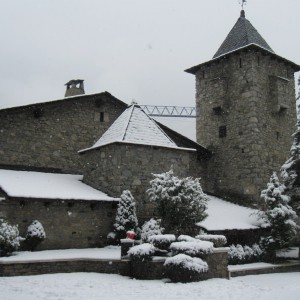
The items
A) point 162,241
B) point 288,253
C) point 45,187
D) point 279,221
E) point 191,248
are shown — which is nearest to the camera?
point 191,248

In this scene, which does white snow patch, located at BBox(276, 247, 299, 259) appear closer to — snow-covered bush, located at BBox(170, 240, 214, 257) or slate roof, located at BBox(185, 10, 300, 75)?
snow-covered bush, located at BBox(170, 240, 214, 257)

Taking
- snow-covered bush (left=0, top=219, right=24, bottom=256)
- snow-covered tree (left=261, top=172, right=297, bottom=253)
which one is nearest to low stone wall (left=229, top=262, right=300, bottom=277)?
snow-covered tree (left=261, top=172, right=297, bottom=253)

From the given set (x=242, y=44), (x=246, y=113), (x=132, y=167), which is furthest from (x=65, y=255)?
(x=242, y=44)

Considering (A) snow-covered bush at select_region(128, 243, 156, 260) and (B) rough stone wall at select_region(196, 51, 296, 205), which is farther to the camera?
(B) rough stone wall at select_region(196, 51, 296, 205)

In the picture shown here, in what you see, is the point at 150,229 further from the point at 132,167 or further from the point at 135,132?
the point at 135,132

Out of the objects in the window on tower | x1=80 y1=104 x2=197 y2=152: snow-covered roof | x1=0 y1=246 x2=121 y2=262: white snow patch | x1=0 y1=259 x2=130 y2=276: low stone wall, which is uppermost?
the window on tower

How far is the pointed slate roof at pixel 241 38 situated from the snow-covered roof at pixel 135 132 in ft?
23.3

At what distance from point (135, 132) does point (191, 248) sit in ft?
22.7

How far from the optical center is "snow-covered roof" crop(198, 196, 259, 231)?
52.9 ft

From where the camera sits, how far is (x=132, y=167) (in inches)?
659

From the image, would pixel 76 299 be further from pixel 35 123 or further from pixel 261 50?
pixel 261 50

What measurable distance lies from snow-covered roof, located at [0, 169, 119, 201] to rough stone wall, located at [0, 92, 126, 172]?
1.08m

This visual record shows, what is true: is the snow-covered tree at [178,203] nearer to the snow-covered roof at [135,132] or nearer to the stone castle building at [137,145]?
the stone castle building at [137,145]

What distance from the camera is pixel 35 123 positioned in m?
19.4
